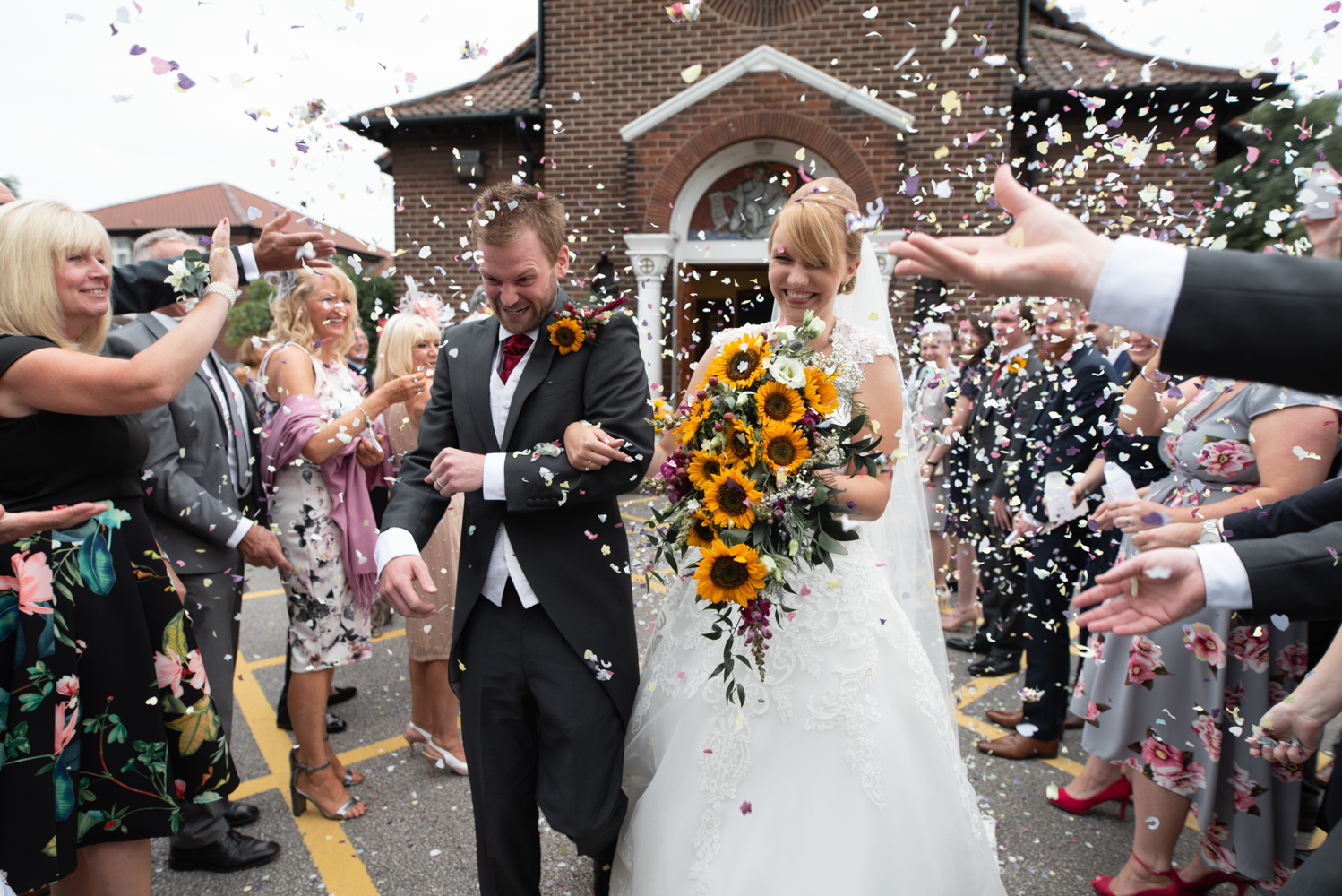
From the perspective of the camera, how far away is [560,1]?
10438 millimetres

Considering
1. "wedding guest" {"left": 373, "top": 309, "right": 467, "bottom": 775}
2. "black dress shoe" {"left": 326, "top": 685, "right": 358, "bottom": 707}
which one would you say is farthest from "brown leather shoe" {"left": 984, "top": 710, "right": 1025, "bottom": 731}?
"black dress shoe" {"left": 326, "top": 685, "right": 358, "bottom": 707}

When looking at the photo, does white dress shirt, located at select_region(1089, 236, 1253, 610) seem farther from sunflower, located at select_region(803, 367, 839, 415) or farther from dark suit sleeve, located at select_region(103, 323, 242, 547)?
dark suit sleeve, located at select_region(103, 323, 242, 547)

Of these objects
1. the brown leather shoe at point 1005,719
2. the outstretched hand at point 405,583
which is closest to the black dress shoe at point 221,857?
the outstretched hand at point 405,583

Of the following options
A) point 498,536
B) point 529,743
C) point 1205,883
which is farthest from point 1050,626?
point 498,536

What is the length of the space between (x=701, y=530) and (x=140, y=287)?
2.43 meters

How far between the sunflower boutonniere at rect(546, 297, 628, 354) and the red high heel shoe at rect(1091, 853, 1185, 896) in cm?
286

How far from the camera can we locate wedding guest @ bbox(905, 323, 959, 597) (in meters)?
6.06

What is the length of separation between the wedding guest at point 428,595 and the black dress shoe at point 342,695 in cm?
95

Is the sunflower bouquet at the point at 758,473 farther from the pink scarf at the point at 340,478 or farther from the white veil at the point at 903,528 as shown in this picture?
the pink scarf at the point at 340,478

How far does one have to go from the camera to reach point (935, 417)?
6289mm

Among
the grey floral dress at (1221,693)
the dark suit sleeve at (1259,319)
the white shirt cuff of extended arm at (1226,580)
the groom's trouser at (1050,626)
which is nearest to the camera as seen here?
the dark suit sleeve at (1259,319)

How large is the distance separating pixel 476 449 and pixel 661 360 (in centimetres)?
820

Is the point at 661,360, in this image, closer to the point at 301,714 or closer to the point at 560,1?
the point at 560,1

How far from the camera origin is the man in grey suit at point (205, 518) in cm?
288
